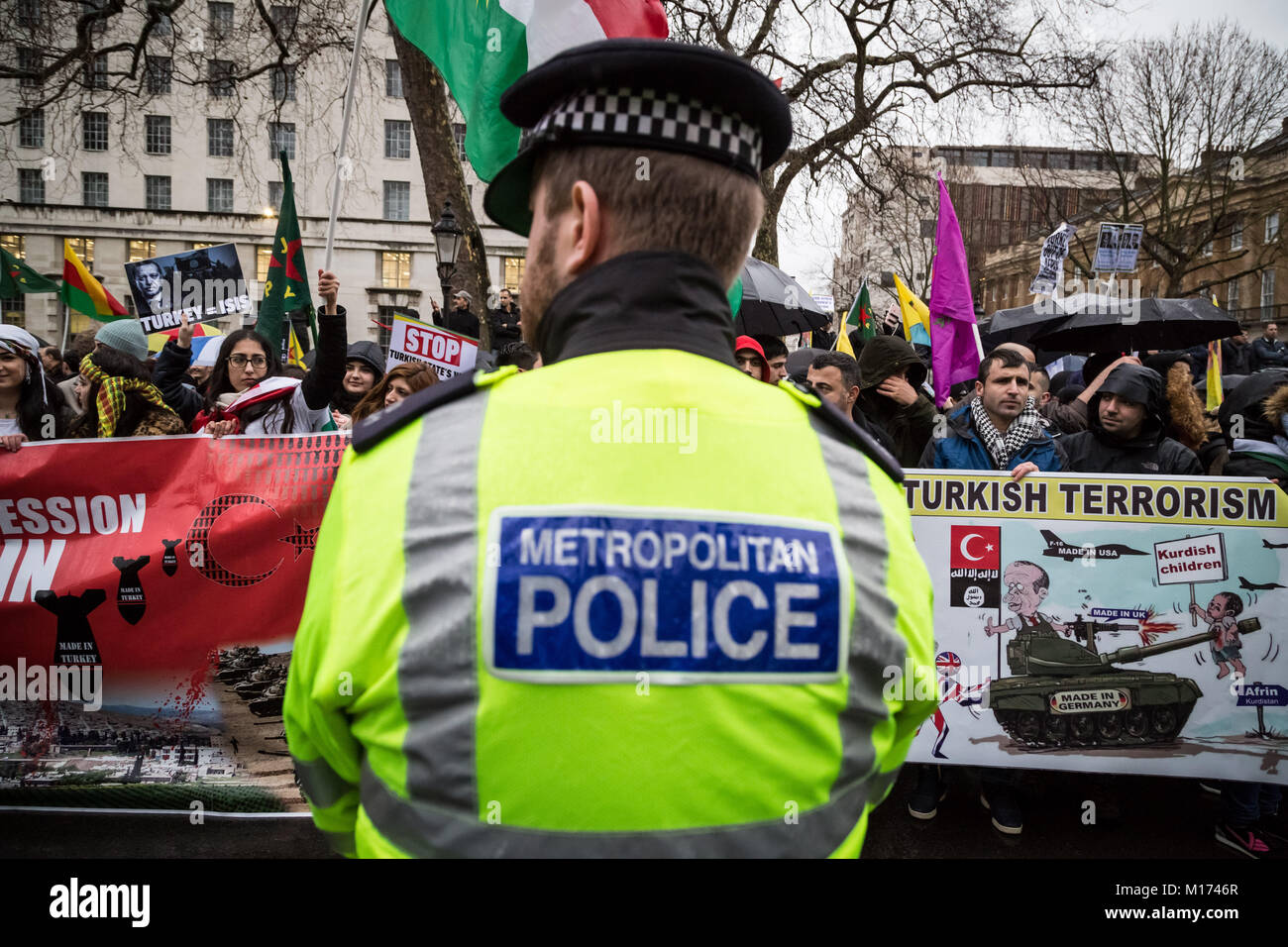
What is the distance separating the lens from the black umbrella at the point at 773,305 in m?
10.4

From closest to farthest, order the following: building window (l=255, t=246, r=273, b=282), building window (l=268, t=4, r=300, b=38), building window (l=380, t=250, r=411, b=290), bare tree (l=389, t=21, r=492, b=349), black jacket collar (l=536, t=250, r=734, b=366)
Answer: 1. black jacket collar (l=536, t=250, r=734, b=366)
2. bare tree (l=389, t=21, r=492, b=349)
3. building window (l=268, t=4, r=300, b=38)
4. building window (l=255, t=246, r=273, b=282)
5. building window (l=380, t=250, r=411, b=290)

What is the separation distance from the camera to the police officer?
3.57ft

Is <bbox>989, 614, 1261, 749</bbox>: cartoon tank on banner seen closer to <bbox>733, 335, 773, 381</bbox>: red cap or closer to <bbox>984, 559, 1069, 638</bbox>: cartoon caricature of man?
<bbox>984, 559, 1069, 638</bbox>: cartoon caricature of man

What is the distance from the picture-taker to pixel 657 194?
4.12 ft

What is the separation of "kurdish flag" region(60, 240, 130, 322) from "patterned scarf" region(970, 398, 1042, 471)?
10492mm

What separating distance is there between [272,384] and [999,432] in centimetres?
396

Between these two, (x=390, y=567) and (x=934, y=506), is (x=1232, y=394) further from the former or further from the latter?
(x=390, y=567)

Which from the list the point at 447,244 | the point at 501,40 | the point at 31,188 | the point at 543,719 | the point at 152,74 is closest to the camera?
the point at 543,719

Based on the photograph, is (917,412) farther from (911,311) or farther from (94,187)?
(94,187)

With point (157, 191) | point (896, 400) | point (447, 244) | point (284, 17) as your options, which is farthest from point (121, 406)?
point (157, 191)

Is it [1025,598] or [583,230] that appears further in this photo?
[1025,598]

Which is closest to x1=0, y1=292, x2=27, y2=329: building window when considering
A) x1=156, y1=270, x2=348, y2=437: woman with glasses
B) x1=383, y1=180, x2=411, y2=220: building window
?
x1=383, y1=180, x2=411, y2=220: building window

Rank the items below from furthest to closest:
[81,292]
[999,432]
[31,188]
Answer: [31,188]
[81,292]
[999,432]

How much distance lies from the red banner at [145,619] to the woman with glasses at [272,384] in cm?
96
